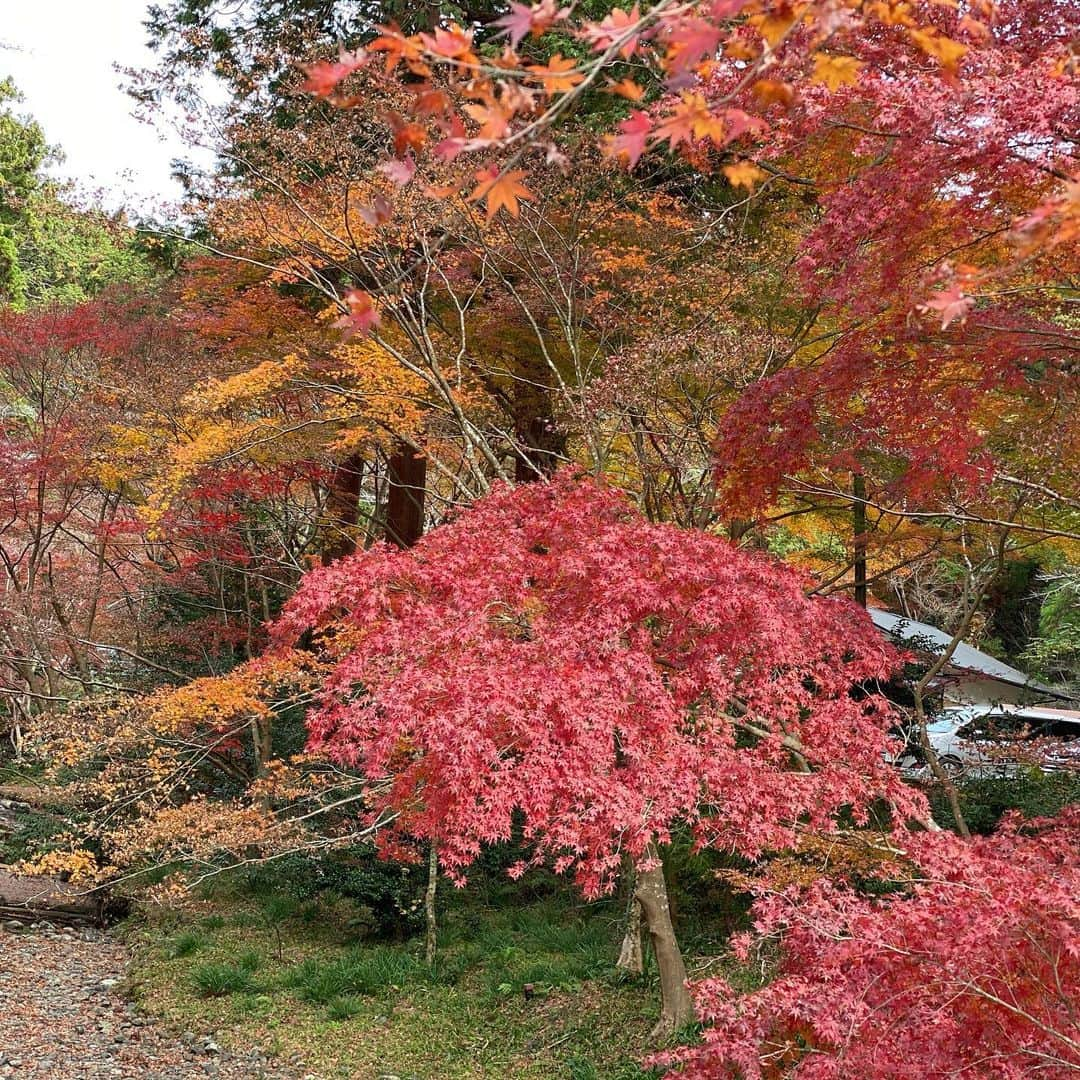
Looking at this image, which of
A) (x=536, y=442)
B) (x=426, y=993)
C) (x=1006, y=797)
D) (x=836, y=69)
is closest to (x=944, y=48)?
(x=836, y=69)

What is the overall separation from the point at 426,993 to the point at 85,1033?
111 inches

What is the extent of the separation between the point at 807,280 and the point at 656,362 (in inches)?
100

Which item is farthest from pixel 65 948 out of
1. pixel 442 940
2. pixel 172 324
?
pixel 172 324

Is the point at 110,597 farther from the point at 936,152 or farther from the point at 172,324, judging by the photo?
the point at 936,152

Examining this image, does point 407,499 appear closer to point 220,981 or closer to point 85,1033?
point 220,981

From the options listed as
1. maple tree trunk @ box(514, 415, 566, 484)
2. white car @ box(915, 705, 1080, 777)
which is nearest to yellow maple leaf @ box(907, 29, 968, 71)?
white car @ box(915, 705, 1080, 777)

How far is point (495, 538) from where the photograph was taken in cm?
587

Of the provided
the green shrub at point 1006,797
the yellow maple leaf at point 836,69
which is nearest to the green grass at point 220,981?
the green shrub at point 1006,797

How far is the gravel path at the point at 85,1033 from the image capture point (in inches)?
298

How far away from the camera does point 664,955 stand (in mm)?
6996

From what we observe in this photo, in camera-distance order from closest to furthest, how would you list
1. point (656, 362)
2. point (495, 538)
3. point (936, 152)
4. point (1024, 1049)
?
point (1024, 1049) < point (936, 152) < point (495, 538) < point (656, 362)

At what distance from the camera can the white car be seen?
31.5 ft

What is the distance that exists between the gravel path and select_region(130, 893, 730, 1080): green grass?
27 cm

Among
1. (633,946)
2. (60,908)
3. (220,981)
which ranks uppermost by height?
(633,946)
